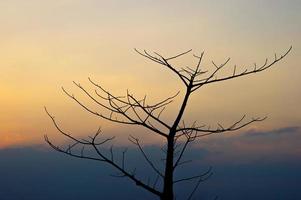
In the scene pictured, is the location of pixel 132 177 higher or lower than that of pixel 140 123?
lower

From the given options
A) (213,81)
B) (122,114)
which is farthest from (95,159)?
(213,81)

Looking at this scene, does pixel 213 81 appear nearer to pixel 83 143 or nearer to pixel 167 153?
pixel 167 153

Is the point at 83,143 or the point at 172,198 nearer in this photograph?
the point at 172,198

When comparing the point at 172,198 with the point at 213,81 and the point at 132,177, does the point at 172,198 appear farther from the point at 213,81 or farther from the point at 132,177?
the point at 213,81

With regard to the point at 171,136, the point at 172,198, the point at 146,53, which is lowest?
the point at 172,198

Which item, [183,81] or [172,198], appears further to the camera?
[183,81]

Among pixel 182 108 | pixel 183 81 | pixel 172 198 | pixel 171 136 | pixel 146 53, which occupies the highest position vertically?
pixel 146 53

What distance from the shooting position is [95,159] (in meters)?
2.84

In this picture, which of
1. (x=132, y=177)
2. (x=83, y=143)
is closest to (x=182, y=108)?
(x=132, y=177)

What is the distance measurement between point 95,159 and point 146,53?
3.28 feet

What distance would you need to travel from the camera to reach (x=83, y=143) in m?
2.96

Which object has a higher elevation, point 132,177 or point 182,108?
point 182,108

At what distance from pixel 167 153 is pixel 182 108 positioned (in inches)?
16.2

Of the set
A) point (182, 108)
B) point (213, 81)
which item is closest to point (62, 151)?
point (182, 108)
